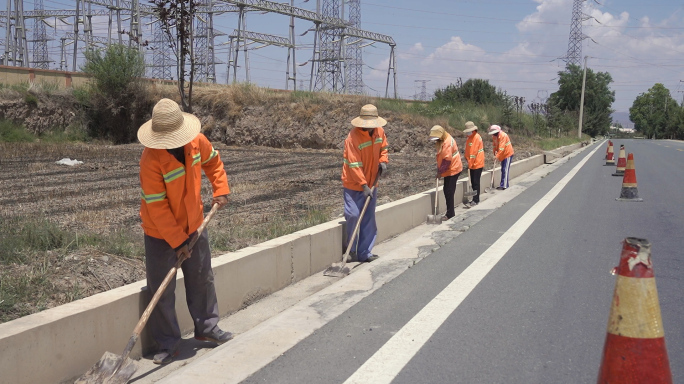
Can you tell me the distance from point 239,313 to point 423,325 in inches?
66.4

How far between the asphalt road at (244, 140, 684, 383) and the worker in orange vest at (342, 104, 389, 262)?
2.78ft

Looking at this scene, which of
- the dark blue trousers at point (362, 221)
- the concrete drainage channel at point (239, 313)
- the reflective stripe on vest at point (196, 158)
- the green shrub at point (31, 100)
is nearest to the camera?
the concrete drainage channel at point (239, 313)

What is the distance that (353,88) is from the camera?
49.1 metres

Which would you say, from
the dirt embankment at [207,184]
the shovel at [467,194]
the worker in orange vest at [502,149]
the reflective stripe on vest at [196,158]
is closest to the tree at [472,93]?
the dirt embankment at [207,184]

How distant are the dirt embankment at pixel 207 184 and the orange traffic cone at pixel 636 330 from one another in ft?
12.5

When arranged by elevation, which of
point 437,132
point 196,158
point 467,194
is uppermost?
point 437,132

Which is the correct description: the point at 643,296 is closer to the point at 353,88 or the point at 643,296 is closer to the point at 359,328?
the point at 359,328

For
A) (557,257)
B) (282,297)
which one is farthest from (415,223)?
(282,297)

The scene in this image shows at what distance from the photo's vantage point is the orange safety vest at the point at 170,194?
442cm

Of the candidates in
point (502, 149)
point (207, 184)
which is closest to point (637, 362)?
point (502, 149)

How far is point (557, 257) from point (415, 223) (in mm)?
3029

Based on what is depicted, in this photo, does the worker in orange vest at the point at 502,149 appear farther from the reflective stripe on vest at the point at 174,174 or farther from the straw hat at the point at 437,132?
the reflective stripe on vest at the point at 174,174

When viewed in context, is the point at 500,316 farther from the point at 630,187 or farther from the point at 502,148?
the point at 502,148

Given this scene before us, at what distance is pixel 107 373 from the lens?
3896 millimetres
